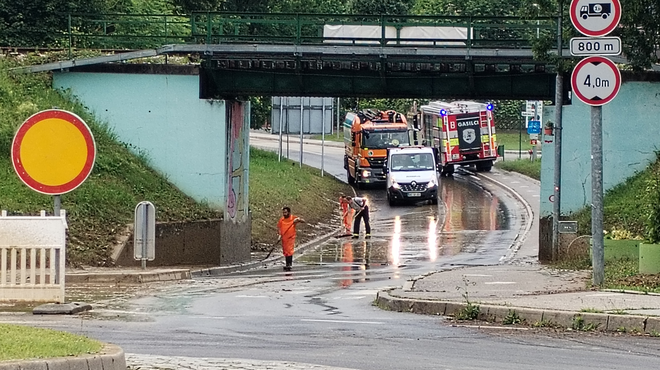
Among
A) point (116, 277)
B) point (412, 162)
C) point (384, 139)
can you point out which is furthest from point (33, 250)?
point (384, 139)

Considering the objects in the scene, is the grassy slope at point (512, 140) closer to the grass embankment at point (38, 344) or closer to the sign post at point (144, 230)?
the sign post at point (144, 230)

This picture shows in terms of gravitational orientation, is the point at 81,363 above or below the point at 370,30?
below

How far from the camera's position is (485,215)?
49.4 m

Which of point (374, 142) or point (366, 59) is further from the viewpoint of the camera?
point (374, 142)

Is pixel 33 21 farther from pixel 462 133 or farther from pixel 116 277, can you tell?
pixel 462 133

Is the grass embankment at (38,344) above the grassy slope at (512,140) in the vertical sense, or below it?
below

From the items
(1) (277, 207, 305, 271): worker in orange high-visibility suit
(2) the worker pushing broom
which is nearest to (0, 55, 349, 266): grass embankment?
(1) (277, 207, 305, 271): worker in orange high-visibility suit

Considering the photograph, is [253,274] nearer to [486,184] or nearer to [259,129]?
[486,184]

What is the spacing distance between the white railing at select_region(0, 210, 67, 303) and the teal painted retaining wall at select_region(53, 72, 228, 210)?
59.4ft

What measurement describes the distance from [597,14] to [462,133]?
1945 inches

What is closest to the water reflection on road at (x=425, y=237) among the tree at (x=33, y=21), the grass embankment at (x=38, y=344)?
the tree at (x=33, y=21)

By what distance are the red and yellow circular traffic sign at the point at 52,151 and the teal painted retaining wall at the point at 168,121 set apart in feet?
64.5

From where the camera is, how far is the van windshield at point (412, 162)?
176 feet

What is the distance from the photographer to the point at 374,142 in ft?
197
